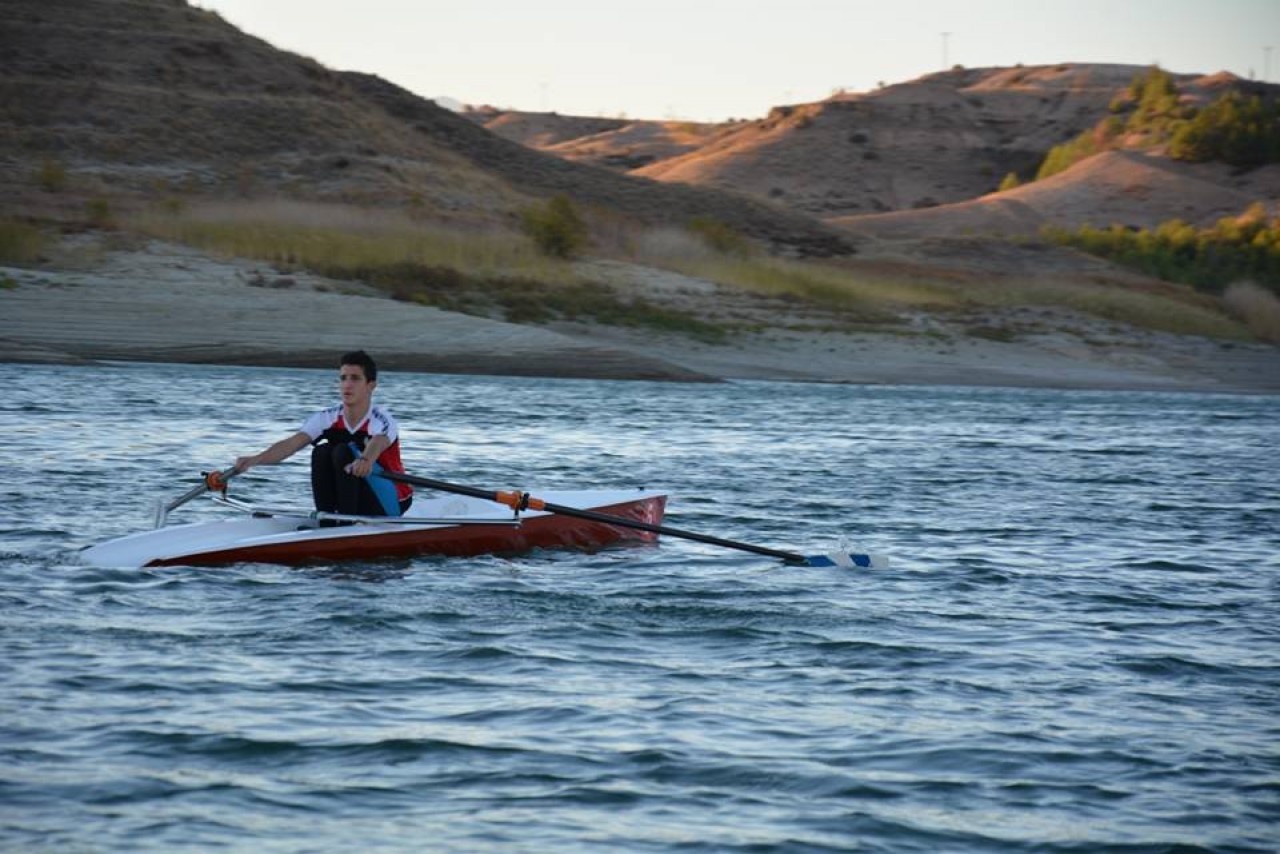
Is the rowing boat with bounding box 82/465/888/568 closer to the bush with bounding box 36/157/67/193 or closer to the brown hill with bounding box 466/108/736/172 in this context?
the bush with bounding box 36/157/67/193

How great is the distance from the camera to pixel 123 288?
31.3m

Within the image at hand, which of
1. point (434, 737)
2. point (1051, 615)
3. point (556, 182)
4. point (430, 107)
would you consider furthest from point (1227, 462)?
point (430, 107)

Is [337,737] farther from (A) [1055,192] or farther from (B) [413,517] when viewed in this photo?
(A) [1055,192]

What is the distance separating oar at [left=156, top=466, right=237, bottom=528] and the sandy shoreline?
1780 cm

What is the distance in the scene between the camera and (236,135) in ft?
174

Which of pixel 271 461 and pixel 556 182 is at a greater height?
pixel 556 182

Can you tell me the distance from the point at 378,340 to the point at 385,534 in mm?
20719

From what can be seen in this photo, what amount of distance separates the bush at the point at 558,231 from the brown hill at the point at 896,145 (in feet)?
150

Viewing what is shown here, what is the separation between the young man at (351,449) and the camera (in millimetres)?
10742

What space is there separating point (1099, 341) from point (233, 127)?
25.6m

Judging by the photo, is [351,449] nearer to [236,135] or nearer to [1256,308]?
[236,135]

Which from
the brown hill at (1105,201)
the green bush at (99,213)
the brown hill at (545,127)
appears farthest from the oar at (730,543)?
the brown hill at (545,127)

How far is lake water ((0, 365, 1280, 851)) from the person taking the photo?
645 centimetres

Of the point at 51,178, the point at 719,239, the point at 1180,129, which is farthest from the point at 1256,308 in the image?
the point at 1180,129
